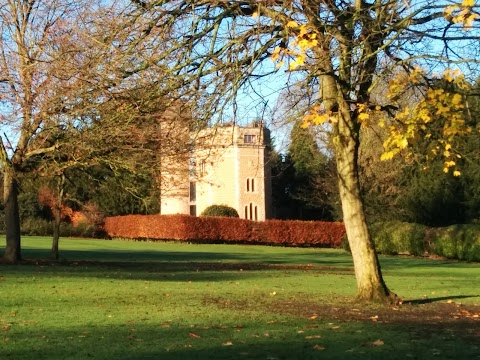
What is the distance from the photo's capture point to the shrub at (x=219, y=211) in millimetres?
61344

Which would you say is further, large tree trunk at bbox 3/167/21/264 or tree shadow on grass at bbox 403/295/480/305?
large tree trunk at bbox 3/167/21/264

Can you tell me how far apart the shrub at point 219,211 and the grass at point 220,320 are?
41838 millimetres

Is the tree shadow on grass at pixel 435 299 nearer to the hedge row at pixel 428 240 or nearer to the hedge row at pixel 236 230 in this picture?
the hedge row at pixel 428 240

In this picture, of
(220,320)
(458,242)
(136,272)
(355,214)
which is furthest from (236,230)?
(220,320)

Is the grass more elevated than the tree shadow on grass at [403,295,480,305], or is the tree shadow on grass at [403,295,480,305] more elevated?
the grass

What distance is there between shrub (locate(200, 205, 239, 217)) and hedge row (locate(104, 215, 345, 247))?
19.6 ft

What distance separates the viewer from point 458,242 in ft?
120

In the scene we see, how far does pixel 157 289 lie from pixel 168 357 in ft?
29.1

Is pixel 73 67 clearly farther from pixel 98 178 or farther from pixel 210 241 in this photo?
pixel 210 241

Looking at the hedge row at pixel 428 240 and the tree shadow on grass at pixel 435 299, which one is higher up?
the hedge row at pixel 428 240

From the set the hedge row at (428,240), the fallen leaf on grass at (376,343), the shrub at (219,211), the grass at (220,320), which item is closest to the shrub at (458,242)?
the hedge row at (428,240)

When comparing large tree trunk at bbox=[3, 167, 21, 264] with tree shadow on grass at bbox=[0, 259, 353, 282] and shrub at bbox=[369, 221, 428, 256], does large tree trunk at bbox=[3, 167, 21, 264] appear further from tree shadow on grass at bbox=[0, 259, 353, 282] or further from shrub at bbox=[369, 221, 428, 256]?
shrub at bbox=[369, 221, 428, 256]

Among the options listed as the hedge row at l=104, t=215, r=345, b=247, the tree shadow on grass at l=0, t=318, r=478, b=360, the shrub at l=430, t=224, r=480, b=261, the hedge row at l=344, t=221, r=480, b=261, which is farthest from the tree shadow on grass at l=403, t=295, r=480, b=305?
the hedge row at l=104, t=215, r=345, b=247

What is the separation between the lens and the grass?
8180mm
